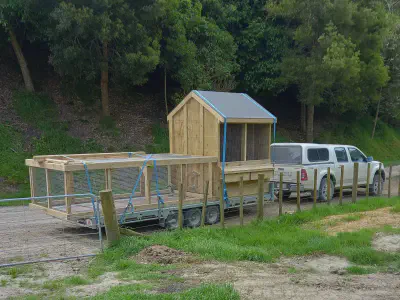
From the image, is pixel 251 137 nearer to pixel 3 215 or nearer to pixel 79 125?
pixel 3 215

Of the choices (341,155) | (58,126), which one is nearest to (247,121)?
(341,155)

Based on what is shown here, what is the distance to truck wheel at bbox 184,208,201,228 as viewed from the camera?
11.0 meters

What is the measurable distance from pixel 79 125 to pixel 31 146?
9.38 ft

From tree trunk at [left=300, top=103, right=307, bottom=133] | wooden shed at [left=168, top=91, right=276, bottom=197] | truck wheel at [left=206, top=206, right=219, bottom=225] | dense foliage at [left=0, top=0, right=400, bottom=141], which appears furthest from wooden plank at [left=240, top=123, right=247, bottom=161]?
tree trunk at [left=300, top=103, right=307, bottom=133]

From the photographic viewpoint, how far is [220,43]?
24422 mm

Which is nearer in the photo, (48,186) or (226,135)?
(48,186)

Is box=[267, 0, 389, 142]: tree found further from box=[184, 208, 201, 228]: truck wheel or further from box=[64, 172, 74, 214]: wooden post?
box=[64, 172, 74, 214]: wooden post

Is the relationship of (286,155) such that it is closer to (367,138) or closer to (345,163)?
(345,163)

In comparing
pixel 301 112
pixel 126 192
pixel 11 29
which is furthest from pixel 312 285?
pixel 301 112

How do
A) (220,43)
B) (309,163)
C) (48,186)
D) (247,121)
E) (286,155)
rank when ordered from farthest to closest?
(220,43) < (286,155) < (309,163) < (247,121) < (48,186)

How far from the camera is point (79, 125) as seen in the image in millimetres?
20828

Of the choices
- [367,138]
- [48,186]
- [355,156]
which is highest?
[48,186]

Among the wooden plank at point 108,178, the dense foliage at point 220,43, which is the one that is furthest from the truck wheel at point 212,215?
the dense foliage at point 220,43

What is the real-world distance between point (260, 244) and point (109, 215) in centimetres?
310
